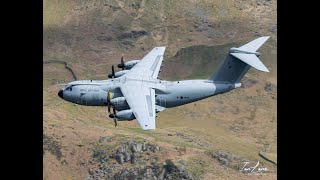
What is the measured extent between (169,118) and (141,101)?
60606 mm

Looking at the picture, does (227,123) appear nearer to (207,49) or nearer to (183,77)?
(183,77)

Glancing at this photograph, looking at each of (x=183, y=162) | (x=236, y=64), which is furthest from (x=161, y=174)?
(x=236, y=64)

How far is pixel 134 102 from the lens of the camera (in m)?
69.9

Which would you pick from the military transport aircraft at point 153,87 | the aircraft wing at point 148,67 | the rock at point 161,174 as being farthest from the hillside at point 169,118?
the military transport aircraft at point 153,87

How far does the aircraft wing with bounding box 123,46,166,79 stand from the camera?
3081 inches

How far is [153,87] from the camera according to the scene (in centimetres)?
7469

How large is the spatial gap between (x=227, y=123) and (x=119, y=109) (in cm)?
6330

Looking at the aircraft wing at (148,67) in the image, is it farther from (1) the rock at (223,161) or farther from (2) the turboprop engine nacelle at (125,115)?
(1) the rock at (223,161)

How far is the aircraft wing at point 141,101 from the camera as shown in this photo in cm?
6556

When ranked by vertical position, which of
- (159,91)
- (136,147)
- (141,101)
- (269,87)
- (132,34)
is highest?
(132,34)

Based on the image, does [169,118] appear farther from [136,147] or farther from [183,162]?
[183,162]

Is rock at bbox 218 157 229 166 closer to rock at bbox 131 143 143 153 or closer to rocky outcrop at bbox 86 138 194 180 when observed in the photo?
rocky outcrop at bbox 86 138 194 180

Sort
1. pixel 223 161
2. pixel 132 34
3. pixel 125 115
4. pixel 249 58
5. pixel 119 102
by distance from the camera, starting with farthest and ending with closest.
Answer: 1. pixel 132 34
2. pixel 223 161
3. pixel 249 58
4. pixel 119 102
5. pixel 125 115

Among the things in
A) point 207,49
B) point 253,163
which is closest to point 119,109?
point 253,163
